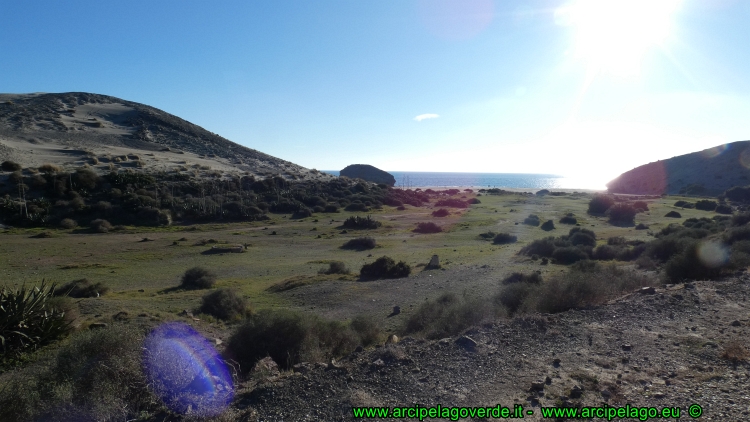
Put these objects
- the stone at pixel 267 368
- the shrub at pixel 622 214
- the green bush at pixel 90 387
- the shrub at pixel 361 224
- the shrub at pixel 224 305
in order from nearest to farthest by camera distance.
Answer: the green bush at pixel 90 387, the stone at pixel 267 368, the shrub at pixel 224 305, the shrub at pixel 361 224, the shrub at pixel 622 214

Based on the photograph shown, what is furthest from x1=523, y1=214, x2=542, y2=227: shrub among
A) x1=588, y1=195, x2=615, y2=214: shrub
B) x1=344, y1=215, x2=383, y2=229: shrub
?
x1=588, y1=195, x2=615, y2=214: shrub

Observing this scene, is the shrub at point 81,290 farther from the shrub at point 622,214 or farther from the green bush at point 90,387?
the shrub at point 622,214

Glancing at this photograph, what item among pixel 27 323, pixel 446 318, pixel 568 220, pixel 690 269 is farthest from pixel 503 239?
pixel 27 323

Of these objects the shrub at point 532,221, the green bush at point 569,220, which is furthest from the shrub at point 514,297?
the green bush at point 569,220

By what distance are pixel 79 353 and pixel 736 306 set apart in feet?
39.9

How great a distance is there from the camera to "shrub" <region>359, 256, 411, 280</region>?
19.2 metres

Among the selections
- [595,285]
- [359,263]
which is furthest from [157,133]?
[595,285]

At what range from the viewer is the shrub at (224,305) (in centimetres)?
1277

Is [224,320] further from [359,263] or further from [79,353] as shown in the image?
[359,263]

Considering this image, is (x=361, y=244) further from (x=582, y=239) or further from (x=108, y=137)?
(x=108, y=137)

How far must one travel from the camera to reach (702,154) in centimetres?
9581

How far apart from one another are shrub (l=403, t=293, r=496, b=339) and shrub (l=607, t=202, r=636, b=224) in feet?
119

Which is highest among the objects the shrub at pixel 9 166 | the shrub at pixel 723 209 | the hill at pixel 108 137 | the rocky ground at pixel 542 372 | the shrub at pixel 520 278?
the hill at pixel 108 137

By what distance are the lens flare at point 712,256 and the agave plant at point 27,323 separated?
16597 mm
